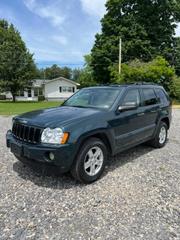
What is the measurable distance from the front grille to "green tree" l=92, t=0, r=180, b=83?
25.0m

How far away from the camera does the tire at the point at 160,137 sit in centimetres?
580

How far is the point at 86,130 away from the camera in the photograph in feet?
11.7

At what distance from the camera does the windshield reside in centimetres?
450

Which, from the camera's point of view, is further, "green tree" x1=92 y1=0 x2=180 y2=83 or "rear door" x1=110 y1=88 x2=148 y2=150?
"green tree" x1=92 y1=0 x2=180 y2=83

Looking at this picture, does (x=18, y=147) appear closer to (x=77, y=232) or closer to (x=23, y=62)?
(x=77, y=232)

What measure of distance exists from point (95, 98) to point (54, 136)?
1.74 m

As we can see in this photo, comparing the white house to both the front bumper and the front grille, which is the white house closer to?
the front grille

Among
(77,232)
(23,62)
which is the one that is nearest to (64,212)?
(77,232)

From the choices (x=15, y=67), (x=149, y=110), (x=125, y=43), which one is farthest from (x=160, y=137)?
(x=15, y=67)

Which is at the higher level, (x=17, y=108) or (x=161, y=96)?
(x=161, y=96)

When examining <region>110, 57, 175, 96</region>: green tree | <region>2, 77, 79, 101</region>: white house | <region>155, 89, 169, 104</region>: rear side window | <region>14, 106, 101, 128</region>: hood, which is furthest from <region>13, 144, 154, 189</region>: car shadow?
<region>2, 77, 79, 101</region>: white house

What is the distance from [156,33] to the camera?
94.9ft

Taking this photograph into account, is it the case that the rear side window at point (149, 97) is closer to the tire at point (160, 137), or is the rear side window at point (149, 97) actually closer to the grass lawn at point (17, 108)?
the tire at point (160, 137)

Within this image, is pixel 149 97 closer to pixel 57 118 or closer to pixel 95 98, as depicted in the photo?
pixel 95 98
